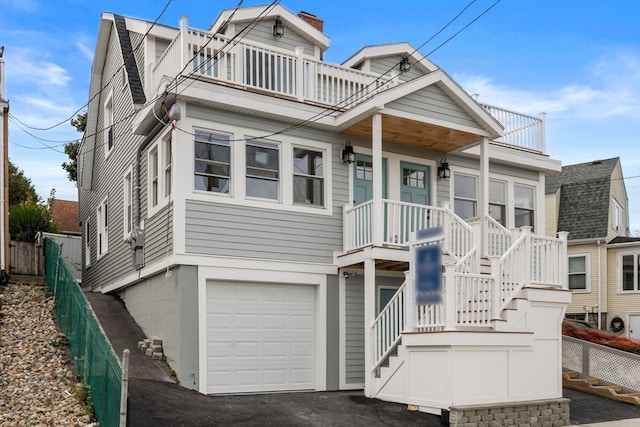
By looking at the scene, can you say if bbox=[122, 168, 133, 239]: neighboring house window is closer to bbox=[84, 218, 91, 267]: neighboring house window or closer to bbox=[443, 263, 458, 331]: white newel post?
bbox=[84, 218, 91, 267]: neighboring house window

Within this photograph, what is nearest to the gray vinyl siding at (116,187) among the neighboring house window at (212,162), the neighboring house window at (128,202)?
the neighboring house window at (128,202)

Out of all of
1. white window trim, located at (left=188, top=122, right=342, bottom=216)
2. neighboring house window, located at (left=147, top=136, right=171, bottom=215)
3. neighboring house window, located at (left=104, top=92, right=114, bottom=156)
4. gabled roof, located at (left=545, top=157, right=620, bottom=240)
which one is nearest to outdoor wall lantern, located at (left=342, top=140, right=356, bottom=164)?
white window trim, located at (left=188, top=122, right=342, bottom=216)

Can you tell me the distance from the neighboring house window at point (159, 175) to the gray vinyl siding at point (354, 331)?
4008mm

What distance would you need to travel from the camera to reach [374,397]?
11.5 m

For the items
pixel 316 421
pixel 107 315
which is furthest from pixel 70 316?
pixel 316 421

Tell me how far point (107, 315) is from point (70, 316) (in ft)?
6.40

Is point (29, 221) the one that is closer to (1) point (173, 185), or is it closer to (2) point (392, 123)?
(1) point (173, 185)

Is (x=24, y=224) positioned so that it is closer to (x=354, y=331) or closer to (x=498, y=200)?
(x=354, y=331)

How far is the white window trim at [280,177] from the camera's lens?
38.9 ft

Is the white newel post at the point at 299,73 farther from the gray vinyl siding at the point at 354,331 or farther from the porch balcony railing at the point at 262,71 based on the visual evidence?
the gray vinyl siding at the point at 354,331

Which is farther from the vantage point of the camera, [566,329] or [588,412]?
[566,329]

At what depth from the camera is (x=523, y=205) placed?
16.5 m

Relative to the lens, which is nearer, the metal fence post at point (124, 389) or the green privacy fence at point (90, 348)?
the metal fence post at point (124, 389)

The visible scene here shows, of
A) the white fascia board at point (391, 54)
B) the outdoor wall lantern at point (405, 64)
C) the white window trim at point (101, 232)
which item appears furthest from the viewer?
the white window trim at point (101, 232)
